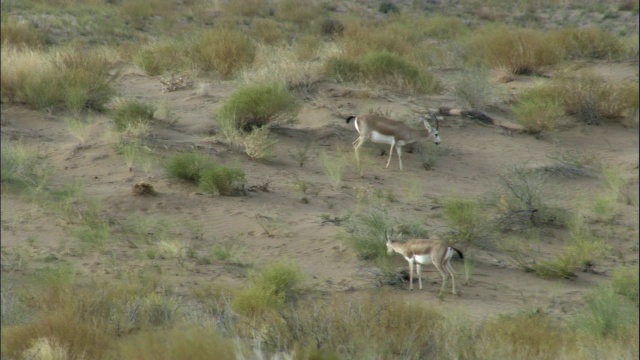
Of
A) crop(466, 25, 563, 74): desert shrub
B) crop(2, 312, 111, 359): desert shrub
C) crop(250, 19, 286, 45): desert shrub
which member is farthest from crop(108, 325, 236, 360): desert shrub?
crop(250, 19, 286, 45): desert shrub

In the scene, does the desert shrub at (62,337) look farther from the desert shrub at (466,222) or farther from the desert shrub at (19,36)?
the desert shrub at (19,36)

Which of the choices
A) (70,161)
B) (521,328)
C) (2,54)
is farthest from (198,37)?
(521,328)

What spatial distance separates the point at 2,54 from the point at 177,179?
8.51 m

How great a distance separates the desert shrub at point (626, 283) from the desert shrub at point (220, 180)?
6.31m

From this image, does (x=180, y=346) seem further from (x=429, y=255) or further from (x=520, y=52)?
(x=520, y=52)

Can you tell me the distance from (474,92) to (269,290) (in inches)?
512

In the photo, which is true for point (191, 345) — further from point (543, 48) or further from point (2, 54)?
point (543, 48)

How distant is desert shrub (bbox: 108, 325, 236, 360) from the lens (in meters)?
7.23

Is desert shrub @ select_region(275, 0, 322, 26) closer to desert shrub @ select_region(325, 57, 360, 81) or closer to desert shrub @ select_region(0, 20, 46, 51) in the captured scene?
desert shrub @ select_region(325, 57, 360, 81)

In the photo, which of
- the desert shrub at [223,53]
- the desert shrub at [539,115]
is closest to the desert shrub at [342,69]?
the desert shrub at [223,53]

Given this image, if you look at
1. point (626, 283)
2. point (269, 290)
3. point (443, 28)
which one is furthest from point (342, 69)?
point (443, 28)

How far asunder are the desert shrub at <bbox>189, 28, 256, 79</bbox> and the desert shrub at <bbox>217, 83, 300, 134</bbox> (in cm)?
525

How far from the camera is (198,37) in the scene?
1118 inches

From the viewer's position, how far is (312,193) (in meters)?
16.4
